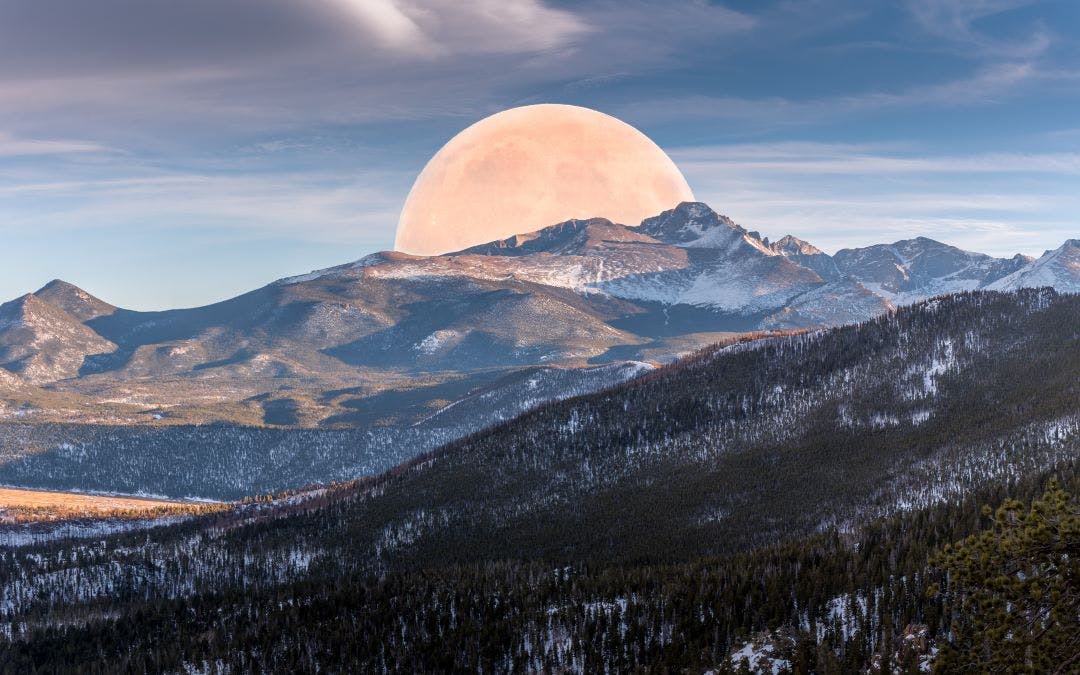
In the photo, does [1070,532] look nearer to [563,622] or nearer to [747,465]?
[563,622]

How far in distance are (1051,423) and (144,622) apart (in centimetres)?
14534

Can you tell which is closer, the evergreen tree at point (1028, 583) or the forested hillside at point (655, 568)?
the evergreen tree at point (1028, 583)

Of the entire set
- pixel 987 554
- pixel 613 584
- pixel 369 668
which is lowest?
pixel 369 668

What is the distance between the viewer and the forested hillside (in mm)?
85625

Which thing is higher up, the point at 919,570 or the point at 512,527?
the point at 919,570

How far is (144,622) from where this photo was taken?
144m

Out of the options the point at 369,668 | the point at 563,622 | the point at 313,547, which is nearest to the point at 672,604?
the point at 563,622

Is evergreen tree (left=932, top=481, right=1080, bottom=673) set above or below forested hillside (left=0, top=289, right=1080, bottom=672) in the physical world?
above

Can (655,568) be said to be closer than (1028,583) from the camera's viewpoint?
No

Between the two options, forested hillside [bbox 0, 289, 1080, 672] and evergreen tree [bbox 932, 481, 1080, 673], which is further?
forested hillside [bbox 0, 289, 1080, 672]

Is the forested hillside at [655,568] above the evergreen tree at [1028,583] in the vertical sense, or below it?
below

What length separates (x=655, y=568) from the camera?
118 meters

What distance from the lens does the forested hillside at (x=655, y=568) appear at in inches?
3371

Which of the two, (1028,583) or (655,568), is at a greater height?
(1028,583)
